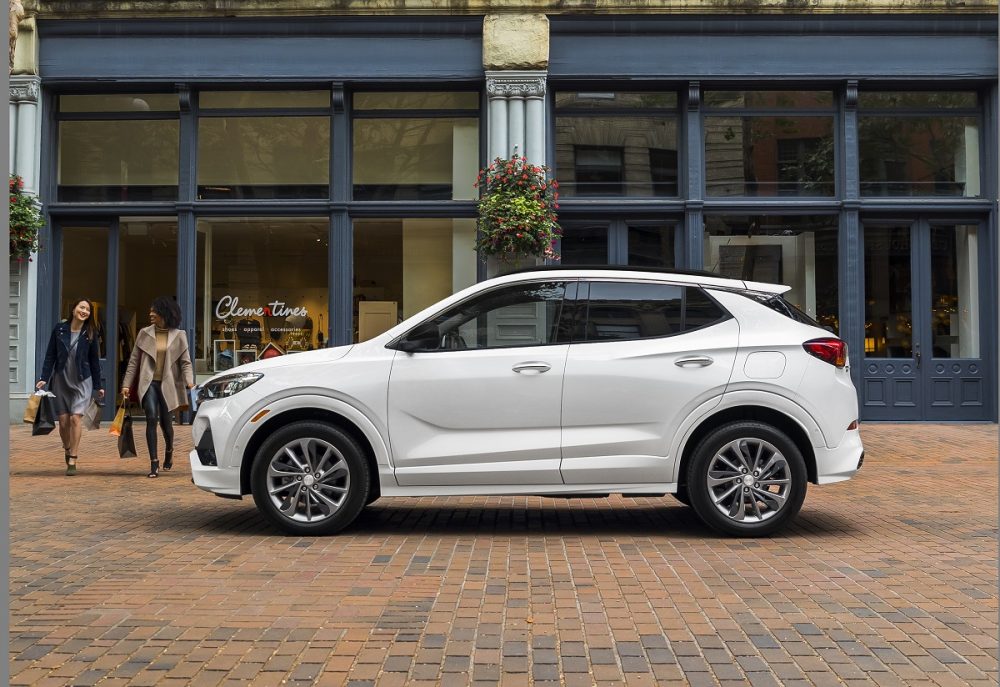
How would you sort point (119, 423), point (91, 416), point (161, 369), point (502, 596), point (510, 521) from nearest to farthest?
point (502, 596), point (510, 521), point (119, 423), point (161, 369), point (91, 416)

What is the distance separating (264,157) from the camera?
15773 millimetres

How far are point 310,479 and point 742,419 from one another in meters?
2.97

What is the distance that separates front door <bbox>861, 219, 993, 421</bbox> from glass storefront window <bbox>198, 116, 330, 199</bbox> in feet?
27.1

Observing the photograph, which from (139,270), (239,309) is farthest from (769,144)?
(139,270)

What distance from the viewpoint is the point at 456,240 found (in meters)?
15.6

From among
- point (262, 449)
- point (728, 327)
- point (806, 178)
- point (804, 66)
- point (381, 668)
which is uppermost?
point (804, 66)

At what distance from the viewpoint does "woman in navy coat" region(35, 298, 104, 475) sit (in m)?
10.6

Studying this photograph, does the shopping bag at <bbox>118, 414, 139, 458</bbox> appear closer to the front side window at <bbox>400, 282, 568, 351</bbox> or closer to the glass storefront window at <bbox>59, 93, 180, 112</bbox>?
the front side window at <bbox>400, 282, 568, 351</bbox>

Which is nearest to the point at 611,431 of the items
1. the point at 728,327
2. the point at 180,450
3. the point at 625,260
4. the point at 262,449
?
the point at 728,327

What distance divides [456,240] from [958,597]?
11.0 metres

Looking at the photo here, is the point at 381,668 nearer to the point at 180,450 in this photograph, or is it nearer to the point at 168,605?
the point at 168,605

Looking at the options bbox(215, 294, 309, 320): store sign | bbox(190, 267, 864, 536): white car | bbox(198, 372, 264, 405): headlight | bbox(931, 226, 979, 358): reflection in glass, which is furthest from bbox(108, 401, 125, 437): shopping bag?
bbox(931, 226, 979, 358): reflection in glass

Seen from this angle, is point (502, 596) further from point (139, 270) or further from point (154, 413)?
point (139, 270)

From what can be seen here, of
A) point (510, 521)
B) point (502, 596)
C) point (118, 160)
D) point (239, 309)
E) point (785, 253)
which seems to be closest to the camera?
point (502, 596)
